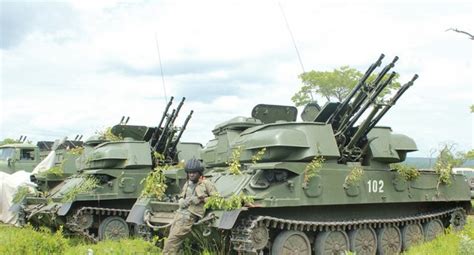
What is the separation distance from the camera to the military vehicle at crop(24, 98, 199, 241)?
14.1 m

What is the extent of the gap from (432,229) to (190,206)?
571 centimetres

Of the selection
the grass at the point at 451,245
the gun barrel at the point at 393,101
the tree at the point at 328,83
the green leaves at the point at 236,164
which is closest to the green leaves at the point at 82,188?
the green leaves at the point at 236,164

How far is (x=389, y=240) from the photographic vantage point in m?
11.5

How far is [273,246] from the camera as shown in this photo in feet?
31.9

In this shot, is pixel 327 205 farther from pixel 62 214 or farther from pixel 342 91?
pixel 342 91

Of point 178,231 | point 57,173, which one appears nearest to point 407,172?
point 178,231

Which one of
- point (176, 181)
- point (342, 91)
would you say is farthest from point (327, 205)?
point (342, 91)

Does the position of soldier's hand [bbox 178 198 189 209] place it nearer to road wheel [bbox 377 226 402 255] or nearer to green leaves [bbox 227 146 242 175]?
green leaves [bbox 227 146 242 175]

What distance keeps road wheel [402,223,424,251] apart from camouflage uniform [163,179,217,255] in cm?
443

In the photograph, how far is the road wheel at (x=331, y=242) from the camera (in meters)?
10.3

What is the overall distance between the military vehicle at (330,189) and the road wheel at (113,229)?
3.22 m

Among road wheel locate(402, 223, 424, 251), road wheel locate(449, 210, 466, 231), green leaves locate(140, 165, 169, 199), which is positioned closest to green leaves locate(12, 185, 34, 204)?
green leaves locate(140, 165, 169, 199)

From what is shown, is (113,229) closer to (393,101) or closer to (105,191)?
(105,191)

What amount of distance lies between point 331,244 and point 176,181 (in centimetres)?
401
